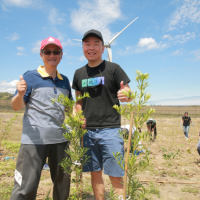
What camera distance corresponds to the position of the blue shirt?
2205 millimetres

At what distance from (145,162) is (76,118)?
2.68 ft

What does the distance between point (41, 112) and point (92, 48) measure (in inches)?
42.3

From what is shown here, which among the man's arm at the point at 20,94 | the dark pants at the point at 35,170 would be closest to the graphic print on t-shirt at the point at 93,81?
the man's arm at the point at 20,94

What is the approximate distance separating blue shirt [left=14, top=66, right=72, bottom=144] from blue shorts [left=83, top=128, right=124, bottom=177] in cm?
43

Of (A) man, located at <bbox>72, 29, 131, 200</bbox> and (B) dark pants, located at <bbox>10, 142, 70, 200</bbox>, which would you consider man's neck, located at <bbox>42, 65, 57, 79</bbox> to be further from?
(B) dark pants, located at <bbox>10, 142, 70, 200</bbox>

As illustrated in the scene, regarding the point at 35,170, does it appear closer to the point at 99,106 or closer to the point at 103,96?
the point at 99,106

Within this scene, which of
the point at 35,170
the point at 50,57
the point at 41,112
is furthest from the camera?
the point at 50,57

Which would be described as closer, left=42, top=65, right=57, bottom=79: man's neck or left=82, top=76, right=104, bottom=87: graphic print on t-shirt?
left=82, top=76, right=104, bottom=87: graphic print on t-shirt

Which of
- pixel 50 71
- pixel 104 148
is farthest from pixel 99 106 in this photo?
pixel 50 71

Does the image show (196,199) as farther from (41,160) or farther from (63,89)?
(63,89)

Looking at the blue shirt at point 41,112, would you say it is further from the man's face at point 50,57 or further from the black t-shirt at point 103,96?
the black t-shirt at point 103,96

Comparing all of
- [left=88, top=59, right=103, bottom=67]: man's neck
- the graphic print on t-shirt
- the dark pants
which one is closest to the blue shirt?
the dark pants

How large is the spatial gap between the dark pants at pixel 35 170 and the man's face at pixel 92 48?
4.09 ft

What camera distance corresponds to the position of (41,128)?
2205mm
